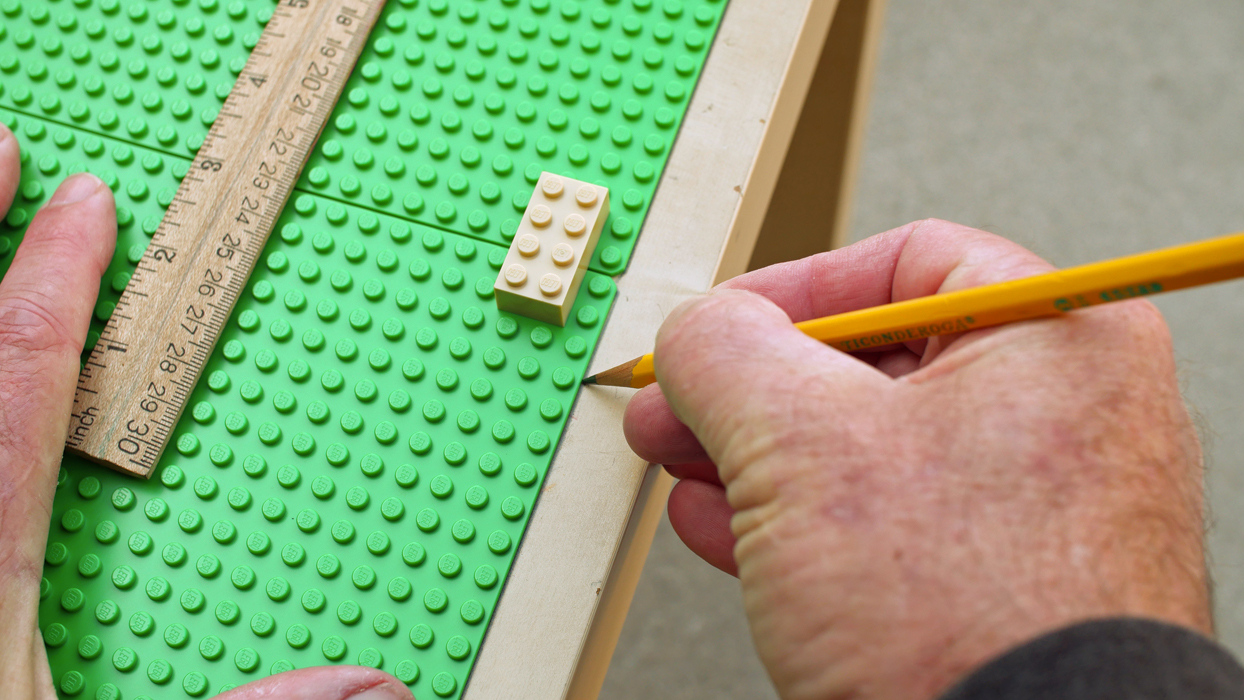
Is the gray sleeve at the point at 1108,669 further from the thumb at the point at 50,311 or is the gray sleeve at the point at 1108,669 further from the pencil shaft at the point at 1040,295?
the thumb at the point at 50,311

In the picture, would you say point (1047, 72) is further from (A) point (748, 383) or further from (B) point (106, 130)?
(B) point (106, 130)

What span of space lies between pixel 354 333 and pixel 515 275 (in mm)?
177

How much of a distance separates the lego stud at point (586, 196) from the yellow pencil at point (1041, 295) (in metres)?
0.29

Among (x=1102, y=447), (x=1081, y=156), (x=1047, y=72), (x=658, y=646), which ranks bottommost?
(x=658, y=646)

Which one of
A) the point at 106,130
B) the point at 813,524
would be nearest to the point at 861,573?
the point at 813,524

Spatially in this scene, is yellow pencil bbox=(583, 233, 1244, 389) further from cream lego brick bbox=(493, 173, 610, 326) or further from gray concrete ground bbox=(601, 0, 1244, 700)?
gray concrete ground bbox=(601, 0, 1244, 700)

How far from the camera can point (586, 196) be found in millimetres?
800

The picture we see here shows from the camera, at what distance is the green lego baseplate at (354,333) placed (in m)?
0.69

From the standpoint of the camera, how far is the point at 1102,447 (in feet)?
1.61

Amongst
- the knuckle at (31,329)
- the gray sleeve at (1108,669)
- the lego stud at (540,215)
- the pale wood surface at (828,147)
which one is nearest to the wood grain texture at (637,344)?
the lego stud at (540,215)

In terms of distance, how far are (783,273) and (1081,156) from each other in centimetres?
173

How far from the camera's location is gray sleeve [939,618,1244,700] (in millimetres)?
415

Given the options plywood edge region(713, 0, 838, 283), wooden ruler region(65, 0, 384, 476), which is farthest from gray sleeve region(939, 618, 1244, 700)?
wooden ruler region(65, 0, 384, 476)

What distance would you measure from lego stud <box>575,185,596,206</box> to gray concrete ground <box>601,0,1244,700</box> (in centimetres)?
118
